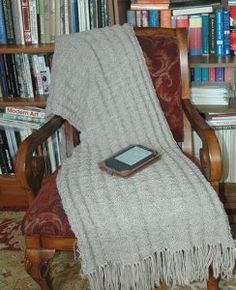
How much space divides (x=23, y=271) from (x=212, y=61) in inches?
43.9

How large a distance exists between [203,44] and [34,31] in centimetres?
72

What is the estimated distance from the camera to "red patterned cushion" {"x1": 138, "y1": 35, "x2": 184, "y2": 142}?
1720 millimetres

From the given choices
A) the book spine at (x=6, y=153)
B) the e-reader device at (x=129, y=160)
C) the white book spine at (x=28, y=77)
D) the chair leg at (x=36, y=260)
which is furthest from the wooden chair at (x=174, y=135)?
the book spine at (x=6, y=153)

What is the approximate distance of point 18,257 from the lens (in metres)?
1.87

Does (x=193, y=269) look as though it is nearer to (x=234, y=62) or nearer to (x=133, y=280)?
(x=133, y=280)

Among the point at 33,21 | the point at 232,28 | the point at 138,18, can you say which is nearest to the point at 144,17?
the point at 138,18

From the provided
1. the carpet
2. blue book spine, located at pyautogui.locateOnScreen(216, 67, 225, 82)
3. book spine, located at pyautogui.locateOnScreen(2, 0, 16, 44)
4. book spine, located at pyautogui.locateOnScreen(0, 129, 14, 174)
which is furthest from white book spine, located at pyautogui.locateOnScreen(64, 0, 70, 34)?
the carpet

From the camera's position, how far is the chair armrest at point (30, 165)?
56.0 inches

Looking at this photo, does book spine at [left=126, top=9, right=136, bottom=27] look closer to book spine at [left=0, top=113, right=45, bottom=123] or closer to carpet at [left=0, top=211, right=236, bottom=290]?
book spine at [left=0, top=113, right=45, bottom=123]

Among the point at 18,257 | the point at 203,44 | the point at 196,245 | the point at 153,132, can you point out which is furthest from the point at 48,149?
the point at 196,245

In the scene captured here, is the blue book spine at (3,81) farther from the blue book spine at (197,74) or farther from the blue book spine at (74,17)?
the blue book spine at (197,74)

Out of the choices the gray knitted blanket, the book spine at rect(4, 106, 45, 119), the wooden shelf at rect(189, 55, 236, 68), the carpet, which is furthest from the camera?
the book spine at rect(4, 106, 45, 119)

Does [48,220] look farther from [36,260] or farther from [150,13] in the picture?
[150,13]

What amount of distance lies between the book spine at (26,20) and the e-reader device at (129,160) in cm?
77
